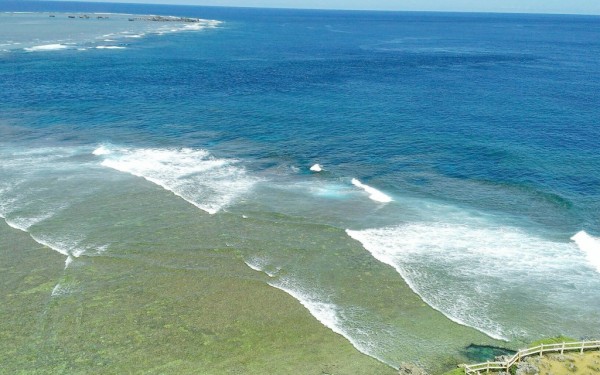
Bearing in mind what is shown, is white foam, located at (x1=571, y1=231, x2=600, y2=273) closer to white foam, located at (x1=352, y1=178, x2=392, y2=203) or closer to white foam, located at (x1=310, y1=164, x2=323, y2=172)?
white foam, located at (x1=352, y1=178, x2=392, y2=203)

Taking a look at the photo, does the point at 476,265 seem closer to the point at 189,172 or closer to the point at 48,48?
the point at 189,172

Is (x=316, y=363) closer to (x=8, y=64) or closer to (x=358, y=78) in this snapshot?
(x=358, y=78)

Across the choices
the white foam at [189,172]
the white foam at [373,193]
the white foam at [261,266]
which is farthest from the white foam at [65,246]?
the white foam at [373,193]

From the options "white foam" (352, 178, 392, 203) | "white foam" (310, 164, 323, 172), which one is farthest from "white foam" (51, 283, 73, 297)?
"white foam" (310, 164, 323, 172)

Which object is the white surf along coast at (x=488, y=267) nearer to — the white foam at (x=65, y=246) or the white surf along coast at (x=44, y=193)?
the white foam at (x=65, y=246)

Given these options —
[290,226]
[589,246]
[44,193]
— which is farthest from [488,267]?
[44,193]
